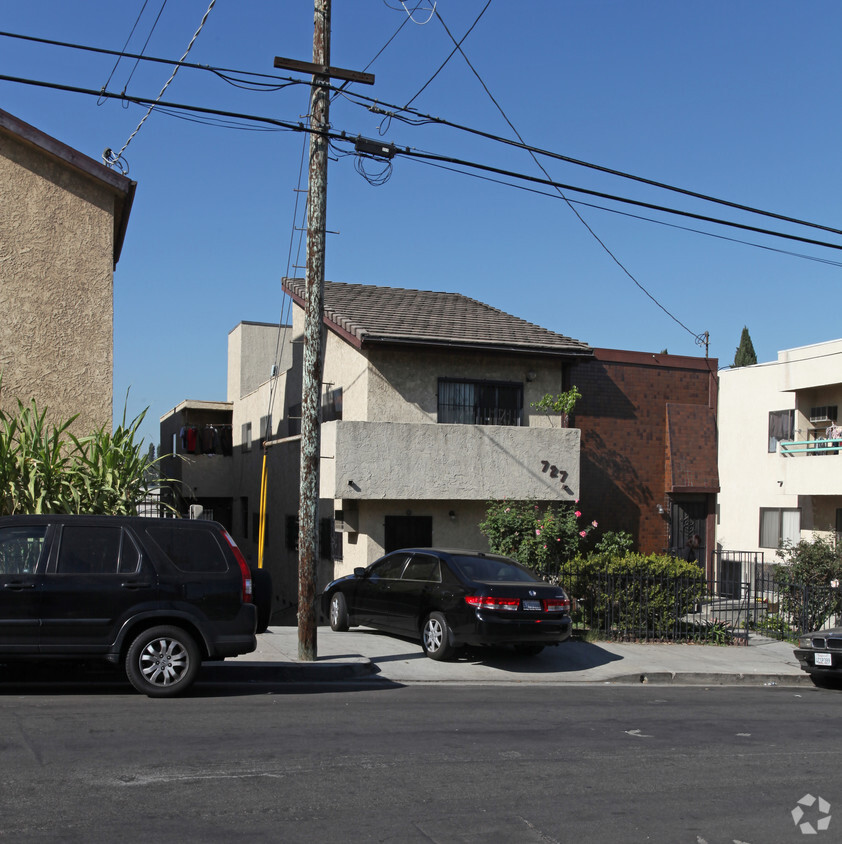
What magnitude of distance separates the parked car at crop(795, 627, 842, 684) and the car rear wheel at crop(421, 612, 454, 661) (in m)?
5.29

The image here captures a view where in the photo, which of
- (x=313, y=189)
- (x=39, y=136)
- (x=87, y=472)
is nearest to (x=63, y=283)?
→ (x=39, y=136)

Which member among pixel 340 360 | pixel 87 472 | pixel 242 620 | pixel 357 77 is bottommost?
pixel 242 620

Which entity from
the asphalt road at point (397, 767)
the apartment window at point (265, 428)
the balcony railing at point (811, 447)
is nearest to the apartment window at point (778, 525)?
the balcony railing at point (811, 447)

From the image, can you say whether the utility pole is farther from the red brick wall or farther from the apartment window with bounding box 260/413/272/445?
the apartment window with bounding box 260/413/272/445

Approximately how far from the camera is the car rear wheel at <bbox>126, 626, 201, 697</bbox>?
32.3 ft

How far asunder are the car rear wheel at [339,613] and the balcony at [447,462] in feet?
10.9

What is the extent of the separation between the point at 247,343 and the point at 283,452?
8861 mm

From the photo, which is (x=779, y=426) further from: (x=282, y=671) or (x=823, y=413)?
(x=282, y=671)

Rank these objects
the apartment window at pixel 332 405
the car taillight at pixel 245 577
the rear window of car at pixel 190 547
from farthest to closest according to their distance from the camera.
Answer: the apartment window at pixel 332 405 → the car taillight at pixel 245 577 → the rear window of car at pixel 190 547

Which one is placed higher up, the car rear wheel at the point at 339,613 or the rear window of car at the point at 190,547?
the rear window of car at the point at 190,547

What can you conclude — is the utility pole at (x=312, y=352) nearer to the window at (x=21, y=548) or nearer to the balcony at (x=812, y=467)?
the window at (x=21, y=548)

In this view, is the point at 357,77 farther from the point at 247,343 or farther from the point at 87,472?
the point at 247,343

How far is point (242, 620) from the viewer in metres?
10.3

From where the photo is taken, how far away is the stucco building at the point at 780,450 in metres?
25.5
